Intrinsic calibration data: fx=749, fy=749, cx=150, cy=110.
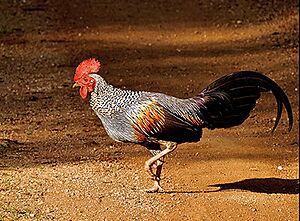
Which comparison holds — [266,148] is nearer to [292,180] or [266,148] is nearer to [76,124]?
[292,180]

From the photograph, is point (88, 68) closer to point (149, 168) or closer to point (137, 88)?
point (149, 168)

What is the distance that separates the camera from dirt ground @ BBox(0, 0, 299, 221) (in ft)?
26.1

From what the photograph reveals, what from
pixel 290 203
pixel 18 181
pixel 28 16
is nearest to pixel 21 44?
pixel 28 16

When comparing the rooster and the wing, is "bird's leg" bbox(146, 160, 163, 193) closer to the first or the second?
the rooster

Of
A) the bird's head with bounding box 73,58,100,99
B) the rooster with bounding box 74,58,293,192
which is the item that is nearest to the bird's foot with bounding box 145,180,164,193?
the rooster with bounding box 74,58,293,192

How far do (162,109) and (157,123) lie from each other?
177 mm

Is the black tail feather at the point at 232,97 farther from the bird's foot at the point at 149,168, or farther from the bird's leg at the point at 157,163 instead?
the bird's foot at the point at 149,168

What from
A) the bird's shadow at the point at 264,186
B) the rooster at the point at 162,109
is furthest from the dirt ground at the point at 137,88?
the rooster at the point at 162,109

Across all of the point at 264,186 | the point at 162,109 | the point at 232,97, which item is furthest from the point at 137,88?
the point at 162,109

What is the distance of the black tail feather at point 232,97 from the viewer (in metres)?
7.96

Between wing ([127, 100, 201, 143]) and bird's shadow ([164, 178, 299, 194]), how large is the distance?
0.91m

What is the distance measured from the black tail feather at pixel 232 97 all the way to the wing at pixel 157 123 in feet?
1.05

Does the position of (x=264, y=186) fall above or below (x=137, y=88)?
below

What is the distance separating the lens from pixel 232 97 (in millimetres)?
8016
